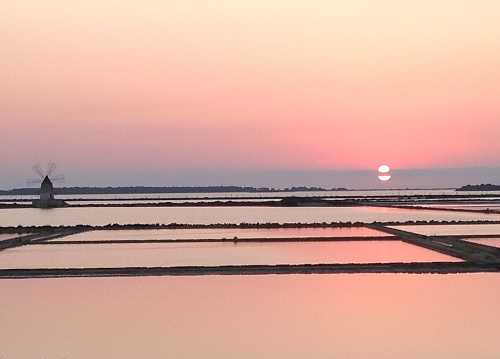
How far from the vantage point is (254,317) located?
26.7 feet

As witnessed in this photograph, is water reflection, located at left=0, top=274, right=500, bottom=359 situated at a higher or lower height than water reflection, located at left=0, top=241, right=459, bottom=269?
lower

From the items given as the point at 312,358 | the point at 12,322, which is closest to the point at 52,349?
the point at 12,322

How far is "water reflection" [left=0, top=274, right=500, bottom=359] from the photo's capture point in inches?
265

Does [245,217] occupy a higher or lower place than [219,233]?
higher

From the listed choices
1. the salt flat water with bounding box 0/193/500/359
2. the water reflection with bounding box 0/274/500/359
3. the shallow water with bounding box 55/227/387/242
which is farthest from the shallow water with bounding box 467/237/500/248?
the water reflection with bounding box 0/274/500/359

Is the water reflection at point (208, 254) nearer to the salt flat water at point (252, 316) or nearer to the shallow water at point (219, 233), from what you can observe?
the salt flat water at point (252, 316)

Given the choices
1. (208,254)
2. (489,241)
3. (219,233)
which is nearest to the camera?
(208,254)

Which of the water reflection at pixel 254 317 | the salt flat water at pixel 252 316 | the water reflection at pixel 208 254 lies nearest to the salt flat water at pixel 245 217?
the water reflection at pixel 208 254

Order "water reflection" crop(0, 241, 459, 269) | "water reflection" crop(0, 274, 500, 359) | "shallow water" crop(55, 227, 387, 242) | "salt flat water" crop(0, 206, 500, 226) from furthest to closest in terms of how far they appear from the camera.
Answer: "salt flat water" crop(0, 206, 500, 226) < "shallow water" crop(55, 227, 387, 242) < "water reflection" crop(0, 241, 459, 269) < "water reflection" crop(0, 274, 500, 359)

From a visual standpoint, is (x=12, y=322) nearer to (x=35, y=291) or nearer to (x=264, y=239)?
(x=35, y=291)

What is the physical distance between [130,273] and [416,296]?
460 cm

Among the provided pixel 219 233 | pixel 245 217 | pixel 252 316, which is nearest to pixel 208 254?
pixel 219 233

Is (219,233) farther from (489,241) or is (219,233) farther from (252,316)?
(252,316)

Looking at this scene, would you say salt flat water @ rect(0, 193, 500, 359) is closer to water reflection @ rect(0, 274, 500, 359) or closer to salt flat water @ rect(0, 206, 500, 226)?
water reflection @ rect(0, 274, 500, 359)
